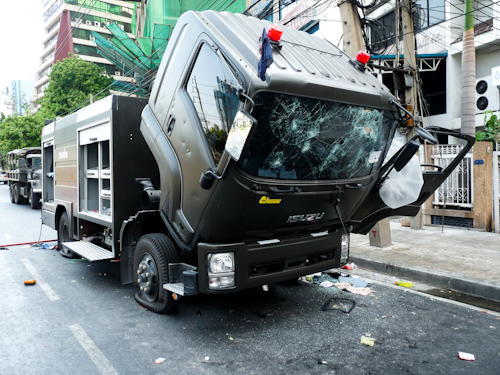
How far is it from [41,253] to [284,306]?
17.5 ft

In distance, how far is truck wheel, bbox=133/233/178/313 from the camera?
407 centimetres

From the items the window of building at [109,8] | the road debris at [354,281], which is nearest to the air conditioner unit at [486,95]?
the road debris at [354,281]

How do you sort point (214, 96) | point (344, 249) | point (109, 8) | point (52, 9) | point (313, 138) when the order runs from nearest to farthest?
point (214, 96), point (313, 138), point (344, 249), point (109, 8), point (52, 9)

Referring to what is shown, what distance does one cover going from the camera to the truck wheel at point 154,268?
407 cm

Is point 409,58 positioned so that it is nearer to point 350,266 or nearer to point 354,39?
point 354,39

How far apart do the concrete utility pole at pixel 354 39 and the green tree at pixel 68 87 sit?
26.1m

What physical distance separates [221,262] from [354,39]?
559 centimetres

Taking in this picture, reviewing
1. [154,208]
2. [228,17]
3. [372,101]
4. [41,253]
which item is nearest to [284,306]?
[154,208]

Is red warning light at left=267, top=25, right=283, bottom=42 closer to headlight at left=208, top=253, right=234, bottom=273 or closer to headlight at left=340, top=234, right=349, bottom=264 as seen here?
headlight at left=208, top=253, right=234, bottom=273

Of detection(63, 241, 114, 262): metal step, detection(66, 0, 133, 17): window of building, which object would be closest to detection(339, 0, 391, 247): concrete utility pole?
detection(63, 241, 114, 262): metal step

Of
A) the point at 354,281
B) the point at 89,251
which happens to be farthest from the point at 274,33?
the point at 89,251

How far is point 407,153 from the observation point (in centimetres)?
382

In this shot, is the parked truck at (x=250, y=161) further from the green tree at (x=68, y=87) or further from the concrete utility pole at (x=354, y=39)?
the green tree at (x=68, y=87)

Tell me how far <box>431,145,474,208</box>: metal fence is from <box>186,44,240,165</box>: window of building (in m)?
7.59
